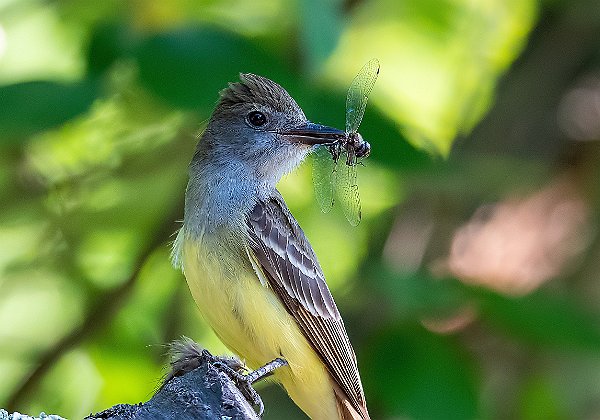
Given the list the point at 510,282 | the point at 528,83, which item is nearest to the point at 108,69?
the point at 510,282

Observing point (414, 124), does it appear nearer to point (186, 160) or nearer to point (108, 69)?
point (186, 160)

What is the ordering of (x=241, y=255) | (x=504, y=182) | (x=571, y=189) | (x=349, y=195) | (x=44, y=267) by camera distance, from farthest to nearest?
(x=571, y=189), (x=504, y=182), (x=44, y=267), (x=349, y=195), (x=241, y=255)

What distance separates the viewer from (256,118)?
5871mm

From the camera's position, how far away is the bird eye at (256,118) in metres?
5.85

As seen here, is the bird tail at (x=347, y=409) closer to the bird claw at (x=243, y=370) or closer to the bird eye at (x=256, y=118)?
the bird claw at (x=243, y=370)

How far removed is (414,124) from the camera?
623 centimetres

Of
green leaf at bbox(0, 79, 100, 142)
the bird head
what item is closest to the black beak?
the bird head

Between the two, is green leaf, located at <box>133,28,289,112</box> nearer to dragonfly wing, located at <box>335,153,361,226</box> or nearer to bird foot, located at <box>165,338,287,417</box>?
dragonfly wing, located at <box>335,153,361,226</box>

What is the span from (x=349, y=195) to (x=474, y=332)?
137 cm

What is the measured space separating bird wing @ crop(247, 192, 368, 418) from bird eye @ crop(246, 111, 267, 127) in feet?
1.66

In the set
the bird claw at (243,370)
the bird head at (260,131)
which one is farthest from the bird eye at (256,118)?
the bird claw at (243,370)

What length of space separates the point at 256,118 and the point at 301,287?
1.08 m

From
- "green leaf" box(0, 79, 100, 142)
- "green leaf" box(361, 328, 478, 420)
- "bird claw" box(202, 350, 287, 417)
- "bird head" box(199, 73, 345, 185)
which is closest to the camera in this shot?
"bird claw" box(202, 350, 287, 417)

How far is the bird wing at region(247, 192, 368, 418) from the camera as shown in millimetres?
5117
